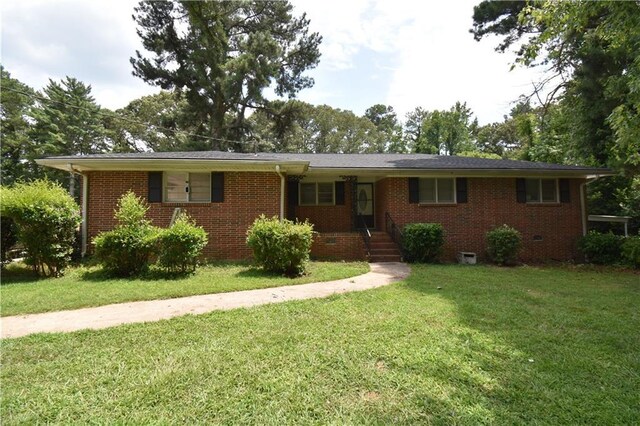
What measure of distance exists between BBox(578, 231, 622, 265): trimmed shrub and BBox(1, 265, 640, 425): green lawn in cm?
648

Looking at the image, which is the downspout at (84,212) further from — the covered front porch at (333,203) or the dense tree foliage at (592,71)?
the dense tree foliage at (592,71)

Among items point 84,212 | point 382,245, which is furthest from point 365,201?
point 84,212

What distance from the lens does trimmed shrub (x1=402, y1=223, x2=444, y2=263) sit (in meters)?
9.91

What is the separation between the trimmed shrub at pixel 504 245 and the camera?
32.2ft

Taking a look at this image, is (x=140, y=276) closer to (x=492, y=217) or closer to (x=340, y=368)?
(x=340, y=368)

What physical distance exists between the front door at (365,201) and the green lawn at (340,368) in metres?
7.95

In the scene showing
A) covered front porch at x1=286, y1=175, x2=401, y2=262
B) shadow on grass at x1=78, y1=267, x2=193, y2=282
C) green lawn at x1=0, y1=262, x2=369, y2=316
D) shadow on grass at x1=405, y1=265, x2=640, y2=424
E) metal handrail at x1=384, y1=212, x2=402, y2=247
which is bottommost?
shadow on grass at x1=405, y1=265, x2=640, y2=424

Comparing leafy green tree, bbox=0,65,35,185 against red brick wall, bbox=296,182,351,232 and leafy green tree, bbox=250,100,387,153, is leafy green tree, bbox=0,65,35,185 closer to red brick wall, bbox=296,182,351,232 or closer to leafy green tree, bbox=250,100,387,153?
leafy green tree, bbox=250,100,387,153

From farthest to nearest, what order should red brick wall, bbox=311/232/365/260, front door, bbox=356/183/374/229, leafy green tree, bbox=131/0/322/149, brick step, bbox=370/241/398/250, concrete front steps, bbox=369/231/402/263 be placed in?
leafy green tree, bbox=131/0/322/149, front door, bbox=356/183/374/229, brick step, bbox=370/241/398/250, red brick wall, bbox=311/232/365/260, concrete front steps, bbox=369/231/402/263

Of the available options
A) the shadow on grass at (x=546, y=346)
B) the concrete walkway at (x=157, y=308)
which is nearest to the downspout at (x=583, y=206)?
the shadow on grass at (x=546, y=346)

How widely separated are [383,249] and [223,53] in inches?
721

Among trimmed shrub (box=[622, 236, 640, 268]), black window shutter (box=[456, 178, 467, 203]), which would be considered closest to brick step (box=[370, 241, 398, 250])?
black window shutter (box=[456, 178, 467, 203])

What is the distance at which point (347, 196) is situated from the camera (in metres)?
12.7

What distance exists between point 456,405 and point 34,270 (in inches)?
358
